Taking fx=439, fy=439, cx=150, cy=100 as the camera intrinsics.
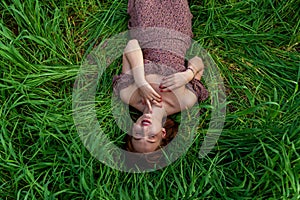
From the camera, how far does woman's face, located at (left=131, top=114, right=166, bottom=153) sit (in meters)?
2.02

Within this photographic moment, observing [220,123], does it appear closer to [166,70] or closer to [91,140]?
[166,70]

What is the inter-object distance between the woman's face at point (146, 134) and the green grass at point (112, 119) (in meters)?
0.16

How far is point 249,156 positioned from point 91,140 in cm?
76

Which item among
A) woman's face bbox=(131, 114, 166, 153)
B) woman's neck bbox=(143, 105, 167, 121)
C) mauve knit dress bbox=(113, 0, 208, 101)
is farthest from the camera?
mauve knit dress bbox=(113, 0, 208, 101)

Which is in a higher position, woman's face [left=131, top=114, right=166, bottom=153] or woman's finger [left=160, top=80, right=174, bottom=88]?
woman's finger [left=160, top=80, right=174, bottom=88]

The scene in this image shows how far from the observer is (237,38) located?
246 cm

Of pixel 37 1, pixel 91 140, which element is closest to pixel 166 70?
pixel 91 140

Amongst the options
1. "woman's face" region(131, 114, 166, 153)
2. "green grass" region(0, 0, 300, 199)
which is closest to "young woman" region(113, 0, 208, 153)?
"woman's face" region(131, 114, 166, 153)

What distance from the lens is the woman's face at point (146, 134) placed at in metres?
2.02

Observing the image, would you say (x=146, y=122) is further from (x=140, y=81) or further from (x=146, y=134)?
(x=140, y=81)

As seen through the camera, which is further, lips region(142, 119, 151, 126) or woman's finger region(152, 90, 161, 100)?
woman's finger region(152, 90, 161, 100)

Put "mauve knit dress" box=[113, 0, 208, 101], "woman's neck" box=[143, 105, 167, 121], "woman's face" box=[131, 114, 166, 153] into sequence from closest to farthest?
"woman's face" box=[131, 114, 166, 153]
"woman's neck" box=[143, 105, 167, 121]
"mauve knit dress" box=[113, 0, 208, 101]

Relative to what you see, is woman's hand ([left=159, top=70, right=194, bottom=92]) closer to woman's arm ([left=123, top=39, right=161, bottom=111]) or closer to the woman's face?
woman's arm ([left=123, top=39, right=161, bottom=111])

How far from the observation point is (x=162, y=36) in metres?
2.29
